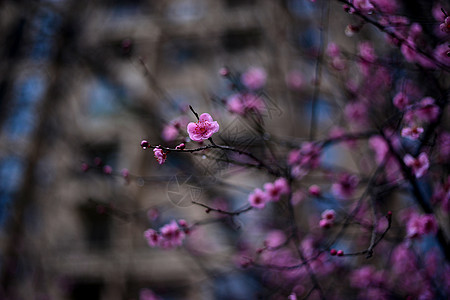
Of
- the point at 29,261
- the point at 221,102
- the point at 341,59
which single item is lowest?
the point at 29,261

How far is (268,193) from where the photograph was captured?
291cm

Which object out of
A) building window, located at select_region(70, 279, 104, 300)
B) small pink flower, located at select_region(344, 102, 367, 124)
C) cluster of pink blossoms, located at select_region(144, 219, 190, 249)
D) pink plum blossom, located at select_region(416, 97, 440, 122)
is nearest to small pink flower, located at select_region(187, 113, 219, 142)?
cluster of pink blossoms, located at select_region(144, 219, 190, 249)

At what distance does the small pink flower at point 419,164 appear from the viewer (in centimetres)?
252

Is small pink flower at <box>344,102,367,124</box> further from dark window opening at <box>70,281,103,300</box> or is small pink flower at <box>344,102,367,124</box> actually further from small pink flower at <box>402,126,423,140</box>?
dark window opening at <box>70,281,103,300</box>

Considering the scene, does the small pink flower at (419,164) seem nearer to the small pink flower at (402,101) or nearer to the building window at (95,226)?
the small pink flower at (402,101)

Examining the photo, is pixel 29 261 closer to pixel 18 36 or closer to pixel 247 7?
pixel 18 36

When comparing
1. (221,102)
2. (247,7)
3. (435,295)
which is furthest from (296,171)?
(247,7)

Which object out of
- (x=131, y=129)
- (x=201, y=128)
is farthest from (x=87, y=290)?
(x=201, y=128)

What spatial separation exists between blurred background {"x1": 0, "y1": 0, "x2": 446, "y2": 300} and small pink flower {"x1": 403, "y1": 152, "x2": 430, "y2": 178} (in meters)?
0.89

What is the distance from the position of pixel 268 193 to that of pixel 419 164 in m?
0.94

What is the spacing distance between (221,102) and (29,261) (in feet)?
16.2

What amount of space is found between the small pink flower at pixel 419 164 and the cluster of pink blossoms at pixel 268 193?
0.76 meters

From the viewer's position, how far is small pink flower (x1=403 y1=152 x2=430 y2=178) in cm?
252

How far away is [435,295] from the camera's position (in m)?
2.87
